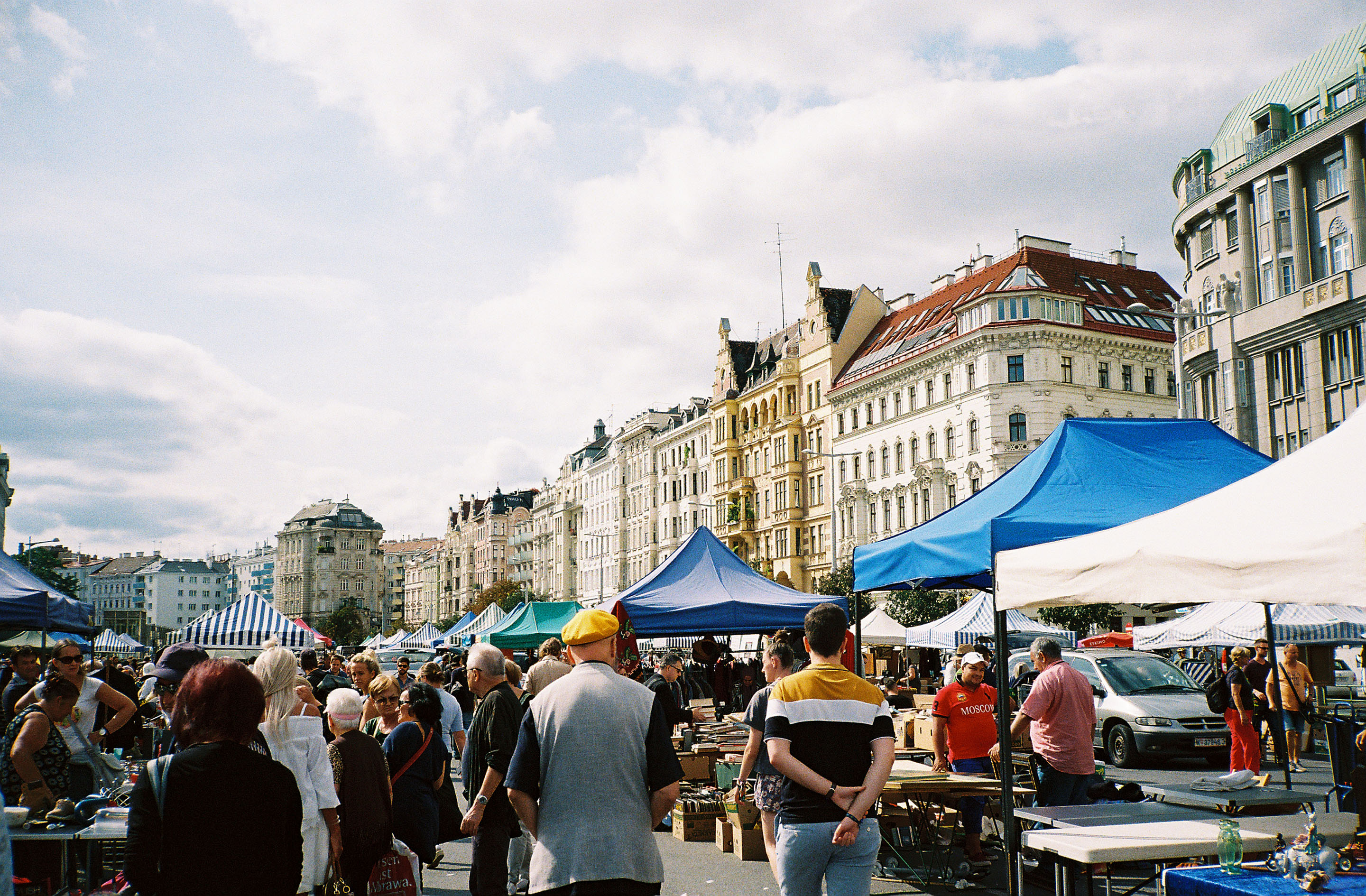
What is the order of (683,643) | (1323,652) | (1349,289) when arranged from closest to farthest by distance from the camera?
(1323,652) → (1349,289) → (683,643)

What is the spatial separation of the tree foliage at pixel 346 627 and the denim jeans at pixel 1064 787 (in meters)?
161

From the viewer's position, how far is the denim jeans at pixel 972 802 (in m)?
9.77

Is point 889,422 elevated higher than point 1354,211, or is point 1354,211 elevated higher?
point 1354,211

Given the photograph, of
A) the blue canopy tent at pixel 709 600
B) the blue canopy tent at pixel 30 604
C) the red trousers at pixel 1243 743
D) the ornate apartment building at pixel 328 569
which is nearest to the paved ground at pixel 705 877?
the blue canopy tent at pixel 709 600

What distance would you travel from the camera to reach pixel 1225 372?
4497cm

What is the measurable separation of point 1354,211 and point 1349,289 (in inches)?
121

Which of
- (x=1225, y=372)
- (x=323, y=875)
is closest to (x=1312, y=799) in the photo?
(x=323, y=875)

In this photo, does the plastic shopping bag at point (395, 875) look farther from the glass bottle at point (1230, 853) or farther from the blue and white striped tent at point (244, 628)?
the blue and white striped tent at point (244, 628)

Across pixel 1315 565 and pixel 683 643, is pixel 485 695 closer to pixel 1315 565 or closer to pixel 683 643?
pixel 1315 565

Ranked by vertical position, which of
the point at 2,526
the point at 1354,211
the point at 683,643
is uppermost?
the point at 1354,211

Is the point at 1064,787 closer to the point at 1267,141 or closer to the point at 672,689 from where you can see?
the point at 672,689

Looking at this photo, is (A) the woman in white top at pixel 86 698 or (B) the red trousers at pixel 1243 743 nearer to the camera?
(A) the woman in white top at pixel 86 698

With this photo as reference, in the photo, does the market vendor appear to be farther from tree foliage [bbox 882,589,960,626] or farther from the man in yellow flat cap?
tree foliage [bbox 882,589,960,626]

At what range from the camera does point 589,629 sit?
4.91 metres
